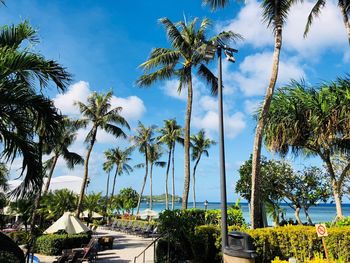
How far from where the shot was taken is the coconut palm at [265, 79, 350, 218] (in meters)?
12.7

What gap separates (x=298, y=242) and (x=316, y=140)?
17.1ft

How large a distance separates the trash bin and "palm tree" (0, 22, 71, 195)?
169 inches

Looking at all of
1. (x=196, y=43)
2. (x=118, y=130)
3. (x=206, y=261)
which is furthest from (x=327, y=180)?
(x=118, y=130)

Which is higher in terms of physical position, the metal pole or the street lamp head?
the street lamp head

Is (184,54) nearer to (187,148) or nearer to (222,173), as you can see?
(187,148)

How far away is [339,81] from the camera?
43.6ft

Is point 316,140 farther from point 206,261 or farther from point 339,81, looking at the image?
point 206,261

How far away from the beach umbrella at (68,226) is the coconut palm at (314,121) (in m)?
9.83

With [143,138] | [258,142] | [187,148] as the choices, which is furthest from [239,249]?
[143,138]

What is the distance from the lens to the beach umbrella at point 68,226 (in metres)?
15.8

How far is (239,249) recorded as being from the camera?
721 cm

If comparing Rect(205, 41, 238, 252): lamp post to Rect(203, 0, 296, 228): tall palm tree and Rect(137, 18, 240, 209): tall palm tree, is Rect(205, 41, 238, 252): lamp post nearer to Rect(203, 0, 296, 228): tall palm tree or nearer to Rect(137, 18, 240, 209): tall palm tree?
Rect(203, 0, 296, 228): tall palm tree

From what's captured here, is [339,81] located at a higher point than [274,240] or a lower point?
higher

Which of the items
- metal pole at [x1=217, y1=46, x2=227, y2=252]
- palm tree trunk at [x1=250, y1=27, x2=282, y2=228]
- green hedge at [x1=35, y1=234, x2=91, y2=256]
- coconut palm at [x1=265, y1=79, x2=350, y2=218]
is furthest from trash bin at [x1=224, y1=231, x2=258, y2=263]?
green hedge at [x1=35, y1=234, x2=91, y2=256]
